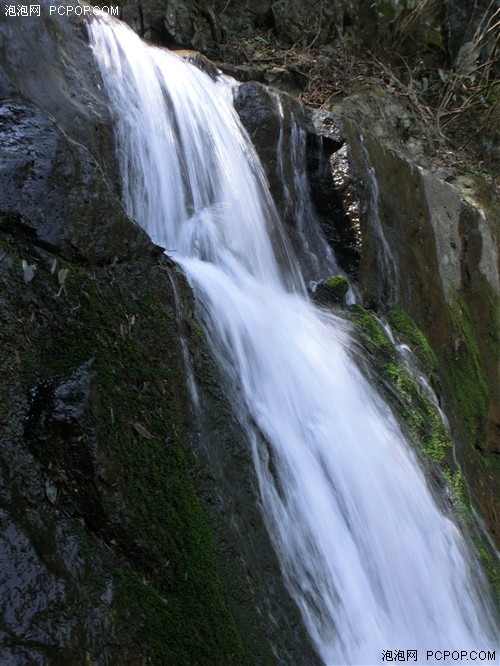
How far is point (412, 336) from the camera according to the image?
6.11 meters

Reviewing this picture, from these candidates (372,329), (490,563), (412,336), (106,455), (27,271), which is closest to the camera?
(106,455)

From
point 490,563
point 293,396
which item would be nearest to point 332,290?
point 293,396

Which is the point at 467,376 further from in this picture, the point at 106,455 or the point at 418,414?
the point at 106,455

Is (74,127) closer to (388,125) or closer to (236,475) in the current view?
(236,475)

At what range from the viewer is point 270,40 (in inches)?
373

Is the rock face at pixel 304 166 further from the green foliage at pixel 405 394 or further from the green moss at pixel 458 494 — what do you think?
the green moss at pixel 458 494

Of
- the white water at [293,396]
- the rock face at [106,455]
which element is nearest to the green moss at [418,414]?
the white water at [293,396]

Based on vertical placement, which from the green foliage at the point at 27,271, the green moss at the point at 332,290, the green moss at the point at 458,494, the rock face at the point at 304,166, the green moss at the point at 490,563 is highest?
the rock face at the point at 304,166

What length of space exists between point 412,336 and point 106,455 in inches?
171

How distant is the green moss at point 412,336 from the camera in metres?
5.87

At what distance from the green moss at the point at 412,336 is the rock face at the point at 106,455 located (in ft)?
10.3

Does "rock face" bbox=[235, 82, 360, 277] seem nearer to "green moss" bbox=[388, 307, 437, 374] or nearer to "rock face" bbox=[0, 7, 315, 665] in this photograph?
"green moss" bbox=[388, 307, 437, 374]

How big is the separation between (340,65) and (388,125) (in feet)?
4.43

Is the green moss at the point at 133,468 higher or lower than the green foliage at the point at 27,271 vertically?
lower
